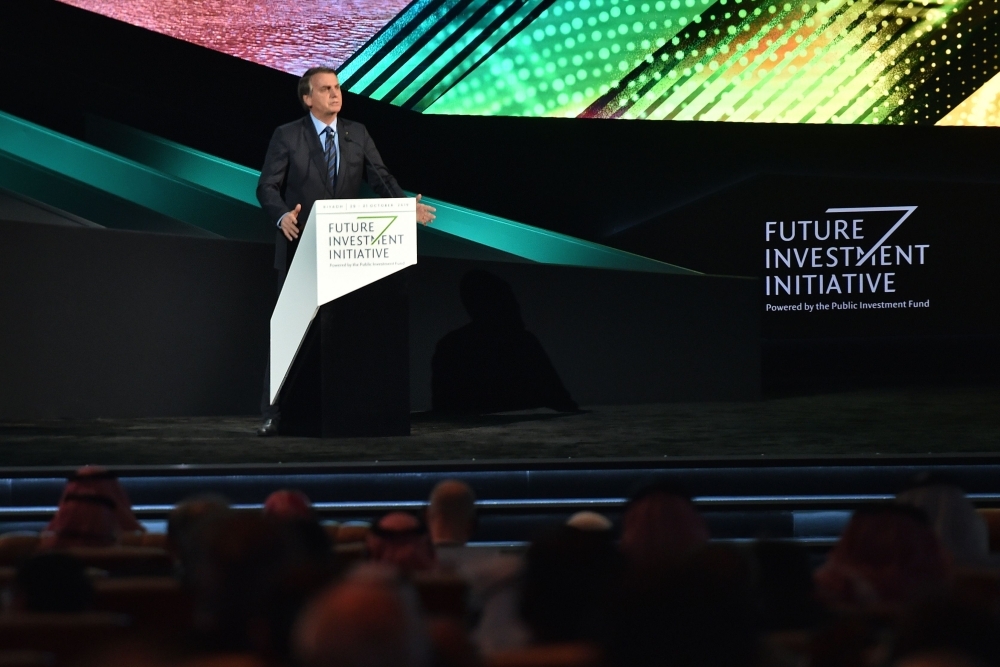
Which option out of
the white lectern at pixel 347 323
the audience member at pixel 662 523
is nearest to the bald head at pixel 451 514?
the audience member at pixel 662 523

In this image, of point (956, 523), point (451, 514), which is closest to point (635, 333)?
point (451, 514)

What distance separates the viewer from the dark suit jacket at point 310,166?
4910 millimetres

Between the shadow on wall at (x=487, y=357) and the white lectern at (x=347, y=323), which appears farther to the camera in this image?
the shadow on wall at (x=487, y=357)

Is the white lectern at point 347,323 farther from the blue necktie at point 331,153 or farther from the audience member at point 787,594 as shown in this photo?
the audience member at point 787,594

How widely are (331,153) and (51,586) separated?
3215mm

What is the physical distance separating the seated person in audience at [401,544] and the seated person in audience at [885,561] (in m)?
0.72

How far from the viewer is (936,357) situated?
720 cm

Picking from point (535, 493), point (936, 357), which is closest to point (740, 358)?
point (936, 357)

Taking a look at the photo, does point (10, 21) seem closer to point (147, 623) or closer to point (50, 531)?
point (50, 531)

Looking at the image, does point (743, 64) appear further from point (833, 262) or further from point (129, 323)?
point (129, 323)

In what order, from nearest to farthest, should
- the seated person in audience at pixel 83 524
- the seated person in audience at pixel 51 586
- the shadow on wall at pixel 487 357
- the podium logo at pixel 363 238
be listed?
the seated person in audience at pixel 51 586 < the seated person in audience at pixel 83 524 < the podium logo at pixel 363 238 < the shadow on wall at pixel 487 357

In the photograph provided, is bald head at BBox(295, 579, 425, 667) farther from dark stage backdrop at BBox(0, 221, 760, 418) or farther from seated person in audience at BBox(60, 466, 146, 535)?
dark stage backdrop at BBox(0, 221, 760, 418)

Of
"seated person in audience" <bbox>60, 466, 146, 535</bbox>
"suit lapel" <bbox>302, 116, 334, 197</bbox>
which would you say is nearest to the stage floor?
"suit lapel" <bbox>302, 116, 334, 197</bbox>

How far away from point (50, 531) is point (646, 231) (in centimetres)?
468
